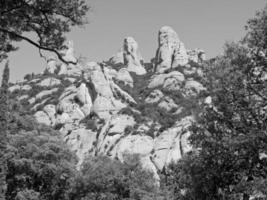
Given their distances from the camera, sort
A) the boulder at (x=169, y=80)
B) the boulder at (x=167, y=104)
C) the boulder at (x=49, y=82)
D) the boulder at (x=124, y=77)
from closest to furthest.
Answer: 1. the boulder at (x=167, y=104)
2. the boulder at (x=169, y=80)
3. the boulder at (x=49, y=82)
4. the boulder at (x=124, y=77)

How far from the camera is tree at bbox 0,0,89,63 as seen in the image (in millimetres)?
11383

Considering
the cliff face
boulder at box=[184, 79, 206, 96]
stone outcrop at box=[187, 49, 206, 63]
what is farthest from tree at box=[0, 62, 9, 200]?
stone outcrop at box=[187, 49, 206, 63]

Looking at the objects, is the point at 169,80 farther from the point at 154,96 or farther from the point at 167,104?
the point at 167,104

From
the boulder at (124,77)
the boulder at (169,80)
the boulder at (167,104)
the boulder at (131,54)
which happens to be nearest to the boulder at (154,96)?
the boulder at (167,104)

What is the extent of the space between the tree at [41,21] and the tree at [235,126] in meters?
9.28

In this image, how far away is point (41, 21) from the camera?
39.4 ft

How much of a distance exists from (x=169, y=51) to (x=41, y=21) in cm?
15088

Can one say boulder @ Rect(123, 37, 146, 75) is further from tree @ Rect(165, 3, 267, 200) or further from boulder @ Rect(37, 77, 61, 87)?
tree @ Rect(165, 3, 267, 200)

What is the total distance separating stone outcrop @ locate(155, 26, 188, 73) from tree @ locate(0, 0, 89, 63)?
138 metres

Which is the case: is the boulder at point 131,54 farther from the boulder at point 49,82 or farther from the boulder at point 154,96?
A: the boulder at point 154,96

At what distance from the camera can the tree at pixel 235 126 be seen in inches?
652

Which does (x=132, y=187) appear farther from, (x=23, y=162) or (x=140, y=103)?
(x=140, y=103)

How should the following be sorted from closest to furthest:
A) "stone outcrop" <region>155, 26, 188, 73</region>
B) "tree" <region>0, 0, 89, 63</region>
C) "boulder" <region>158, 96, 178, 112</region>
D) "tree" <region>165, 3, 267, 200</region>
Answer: "tree" <region>0, 0, 89, 63</region>, "tree" <region>165, 3, 267, 200</region>, "boulder" <region>158, 96, 178, 112</region>, "stone outcrop" <region>155, 26, 188, 73</region>

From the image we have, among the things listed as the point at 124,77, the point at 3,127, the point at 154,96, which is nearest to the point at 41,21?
the point at 3,127
